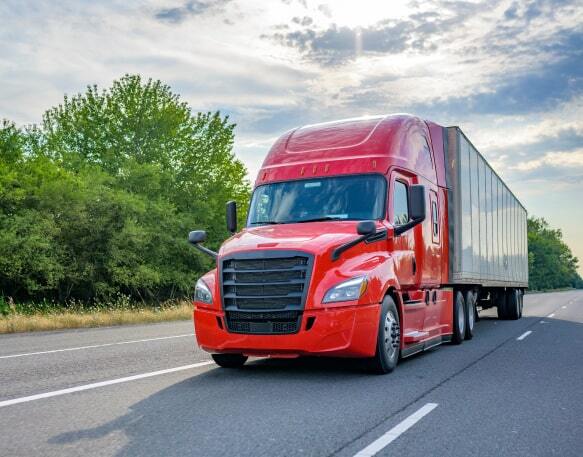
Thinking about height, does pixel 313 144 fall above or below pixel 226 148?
below

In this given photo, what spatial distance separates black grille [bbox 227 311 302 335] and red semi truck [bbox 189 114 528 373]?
0.7 inches

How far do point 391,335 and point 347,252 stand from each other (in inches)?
50.7

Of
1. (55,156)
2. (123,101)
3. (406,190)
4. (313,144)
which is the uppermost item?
(123,101)

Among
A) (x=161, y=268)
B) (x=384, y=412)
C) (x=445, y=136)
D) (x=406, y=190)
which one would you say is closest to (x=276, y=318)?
(x=384, y=412)

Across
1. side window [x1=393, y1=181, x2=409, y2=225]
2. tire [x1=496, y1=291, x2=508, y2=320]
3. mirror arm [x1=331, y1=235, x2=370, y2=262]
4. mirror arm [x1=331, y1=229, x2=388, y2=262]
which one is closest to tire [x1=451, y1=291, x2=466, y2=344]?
side window [x1=393, y1=181, x2=409, y2=225]

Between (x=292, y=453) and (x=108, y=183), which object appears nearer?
(x=292, y=453)

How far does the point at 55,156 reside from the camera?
1693 inches

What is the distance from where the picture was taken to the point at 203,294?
863 centimetres

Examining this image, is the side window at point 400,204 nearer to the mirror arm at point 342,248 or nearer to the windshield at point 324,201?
the windshield at point 324,201

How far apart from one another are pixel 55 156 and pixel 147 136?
5905 mm

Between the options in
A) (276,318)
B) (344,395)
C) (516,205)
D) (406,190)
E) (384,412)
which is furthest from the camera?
(516,205)

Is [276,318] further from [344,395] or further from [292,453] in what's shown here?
[292,453]

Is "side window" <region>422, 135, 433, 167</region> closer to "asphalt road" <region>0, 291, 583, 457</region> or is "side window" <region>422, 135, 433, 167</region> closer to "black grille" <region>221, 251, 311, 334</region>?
"asphalt road" <region>0, 291, 583, 457</region>

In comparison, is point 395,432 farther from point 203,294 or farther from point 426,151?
point 426,151
